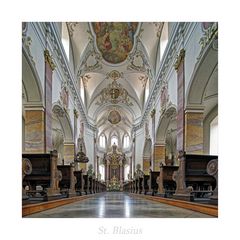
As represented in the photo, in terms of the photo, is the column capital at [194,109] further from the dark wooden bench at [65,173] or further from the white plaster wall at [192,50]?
the dark wooden bench at [65,173]

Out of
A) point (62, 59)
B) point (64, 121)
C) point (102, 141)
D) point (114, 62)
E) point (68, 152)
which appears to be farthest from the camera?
point (102, 141)

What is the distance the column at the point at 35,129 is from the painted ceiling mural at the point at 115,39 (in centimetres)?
789

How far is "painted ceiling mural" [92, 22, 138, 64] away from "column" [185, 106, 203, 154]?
757cm

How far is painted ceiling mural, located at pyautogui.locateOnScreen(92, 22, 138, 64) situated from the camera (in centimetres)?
1688

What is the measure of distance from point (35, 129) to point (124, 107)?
1922cm

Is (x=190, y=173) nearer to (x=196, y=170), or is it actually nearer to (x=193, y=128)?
(x=196, y=170)

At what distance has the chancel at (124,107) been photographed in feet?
20.7

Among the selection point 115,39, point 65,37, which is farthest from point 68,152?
point 115,39

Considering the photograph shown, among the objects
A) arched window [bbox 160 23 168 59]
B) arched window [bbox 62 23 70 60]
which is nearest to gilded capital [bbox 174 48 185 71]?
arched window [bbox 160 23 168 59]

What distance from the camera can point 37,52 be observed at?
9.46 metres

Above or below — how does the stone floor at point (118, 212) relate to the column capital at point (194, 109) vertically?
below

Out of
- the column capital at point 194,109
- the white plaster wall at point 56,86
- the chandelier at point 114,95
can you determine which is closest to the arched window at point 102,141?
the chandelier at point 114,95
